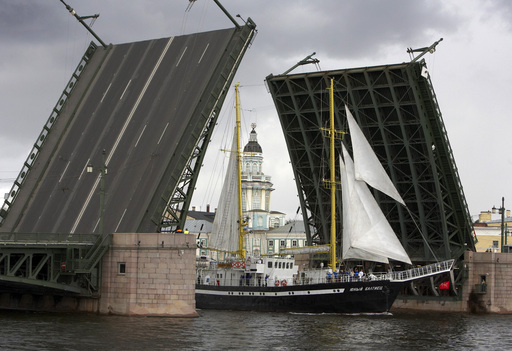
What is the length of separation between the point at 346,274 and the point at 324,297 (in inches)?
102

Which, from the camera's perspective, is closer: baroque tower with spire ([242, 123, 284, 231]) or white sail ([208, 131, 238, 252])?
white sail ([208, 131, 238, 252])

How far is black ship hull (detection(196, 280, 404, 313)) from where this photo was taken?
4706cm

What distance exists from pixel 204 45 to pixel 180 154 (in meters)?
5.26

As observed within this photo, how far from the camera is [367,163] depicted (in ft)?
158

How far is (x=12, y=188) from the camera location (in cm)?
4566

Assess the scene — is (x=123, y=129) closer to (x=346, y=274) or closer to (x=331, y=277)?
(x=331, y=277)

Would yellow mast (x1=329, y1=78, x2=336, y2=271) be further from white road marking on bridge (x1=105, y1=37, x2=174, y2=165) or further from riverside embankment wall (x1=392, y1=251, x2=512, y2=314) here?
white road marking on bridge (x1=105, y1=37, x2=174, y2=165)

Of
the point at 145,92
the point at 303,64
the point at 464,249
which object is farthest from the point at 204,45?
the point at 464,249

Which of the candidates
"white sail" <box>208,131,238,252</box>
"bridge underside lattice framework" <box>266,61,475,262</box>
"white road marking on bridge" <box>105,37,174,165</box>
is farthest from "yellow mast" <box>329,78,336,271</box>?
"white road marking on bridge" <box>105,37,174,165</box>

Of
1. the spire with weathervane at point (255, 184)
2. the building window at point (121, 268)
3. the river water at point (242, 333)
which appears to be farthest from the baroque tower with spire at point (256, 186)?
the building window at point (121, 268)

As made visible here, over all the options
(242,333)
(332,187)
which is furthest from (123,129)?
(332,187)

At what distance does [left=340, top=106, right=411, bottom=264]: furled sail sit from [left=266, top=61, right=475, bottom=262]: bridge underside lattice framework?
1.73 m

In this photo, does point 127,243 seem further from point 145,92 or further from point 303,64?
point 303,64

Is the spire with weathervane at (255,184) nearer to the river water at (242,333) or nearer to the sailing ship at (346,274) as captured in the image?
the sailing ship at (346,274)
